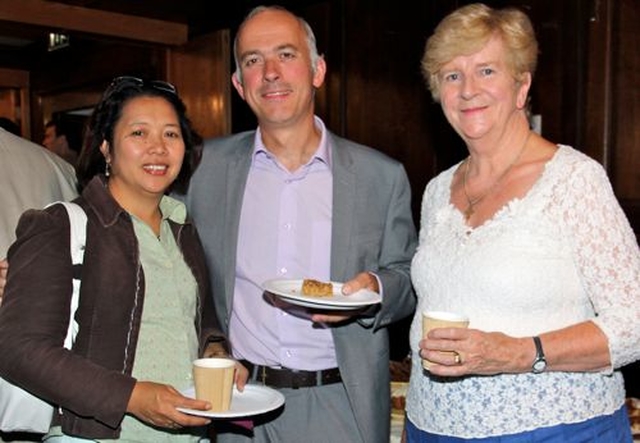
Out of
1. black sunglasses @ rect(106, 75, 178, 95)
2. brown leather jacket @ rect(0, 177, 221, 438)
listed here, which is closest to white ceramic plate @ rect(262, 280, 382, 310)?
brown leather jacket @ rect(0, 177, 221, 438)

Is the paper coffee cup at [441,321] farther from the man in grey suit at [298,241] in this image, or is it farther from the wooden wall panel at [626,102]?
the wooden wall panel at [626,102]

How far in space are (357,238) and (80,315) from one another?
2.96 feet

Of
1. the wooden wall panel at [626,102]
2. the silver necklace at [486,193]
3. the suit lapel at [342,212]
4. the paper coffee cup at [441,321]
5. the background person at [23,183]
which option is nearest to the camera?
the paper coffee cup at [441,321]

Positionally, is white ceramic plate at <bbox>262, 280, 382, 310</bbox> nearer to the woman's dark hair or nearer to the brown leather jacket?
the brown leather jacket

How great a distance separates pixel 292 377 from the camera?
2.29 metres

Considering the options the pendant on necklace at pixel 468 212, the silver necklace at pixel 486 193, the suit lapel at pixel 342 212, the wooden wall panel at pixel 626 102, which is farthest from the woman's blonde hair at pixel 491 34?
the wooden wall panel at pixel 626 102

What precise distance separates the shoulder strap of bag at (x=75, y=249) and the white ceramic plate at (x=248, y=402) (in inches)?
12.2

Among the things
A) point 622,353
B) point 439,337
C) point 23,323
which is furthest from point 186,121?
point 622,353

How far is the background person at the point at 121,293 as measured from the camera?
5.62ft

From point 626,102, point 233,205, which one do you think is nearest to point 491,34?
point 233,205

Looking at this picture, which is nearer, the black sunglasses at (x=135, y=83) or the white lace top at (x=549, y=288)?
the white lace top at (x=549, y=288)

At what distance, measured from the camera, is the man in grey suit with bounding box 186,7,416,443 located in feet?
7.54

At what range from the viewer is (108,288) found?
1828 mm

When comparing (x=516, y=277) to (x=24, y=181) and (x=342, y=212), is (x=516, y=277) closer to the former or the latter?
(x=342, y=212)
